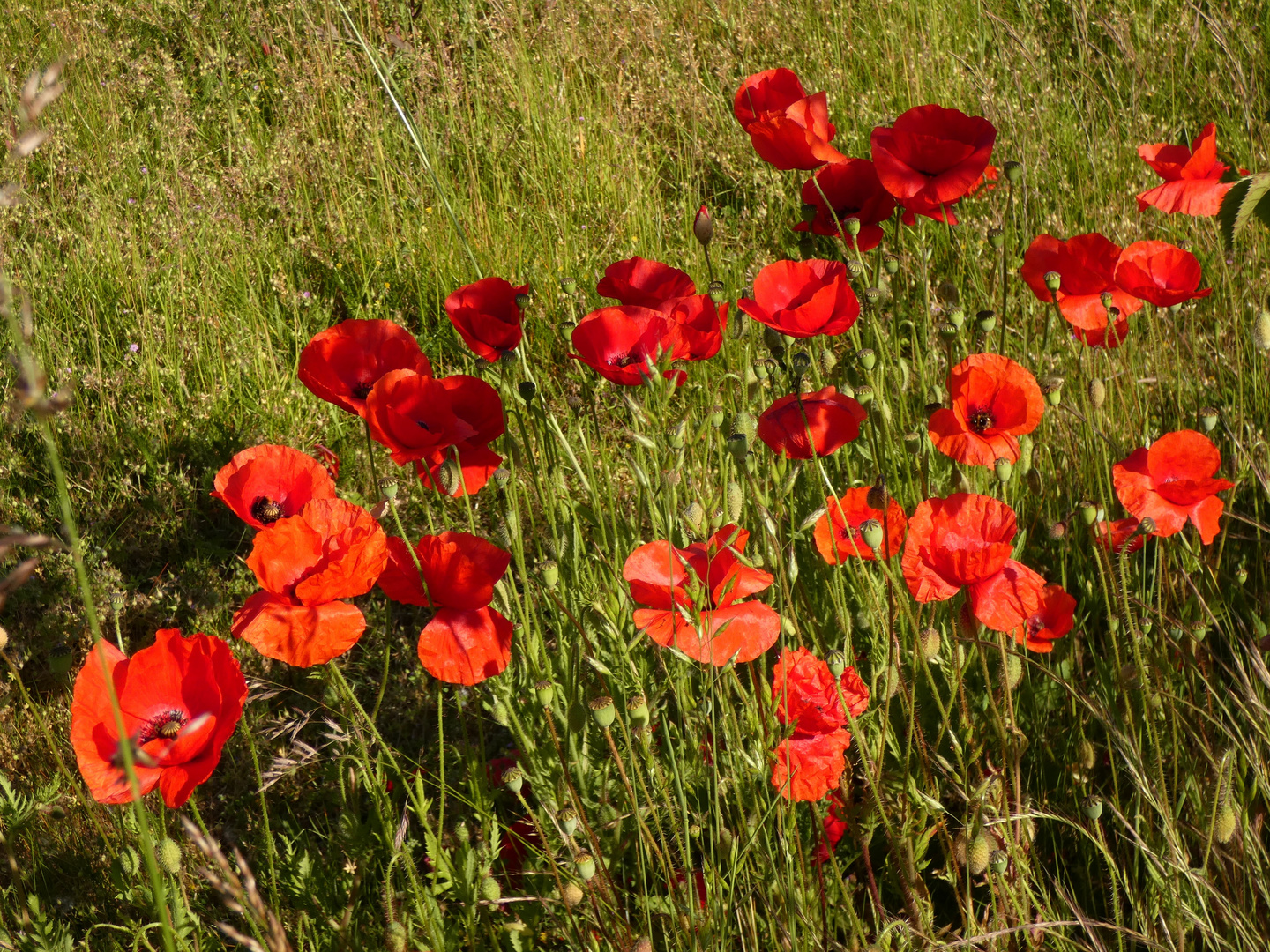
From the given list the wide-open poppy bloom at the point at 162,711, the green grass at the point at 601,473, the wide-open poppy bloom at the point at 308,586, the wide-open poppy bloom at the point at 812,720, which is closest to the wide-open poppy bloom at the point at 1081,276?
the green grass at the point at 601,473

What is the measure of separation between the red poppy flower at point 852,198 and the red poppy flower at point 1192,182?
0.53 m

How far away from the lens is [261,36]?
4.48m

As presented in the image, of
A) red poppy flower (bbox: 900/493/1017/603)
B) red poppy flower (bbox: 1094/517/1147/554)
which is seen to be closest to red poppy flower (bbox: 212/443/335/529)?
red poppy flower (bbox: 900/493/1017/603)

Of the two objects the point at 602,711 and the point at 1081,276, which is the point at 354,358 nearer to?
the point at 602,711

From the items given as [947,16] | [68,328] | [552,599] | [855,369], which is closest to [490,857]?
[552,599]

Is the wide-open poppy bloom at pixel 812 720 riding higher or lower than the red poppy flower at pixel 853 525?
lower

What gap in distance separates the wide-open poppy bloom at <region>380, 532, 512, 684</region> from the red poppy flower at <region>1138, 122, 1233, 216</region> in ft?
4.97

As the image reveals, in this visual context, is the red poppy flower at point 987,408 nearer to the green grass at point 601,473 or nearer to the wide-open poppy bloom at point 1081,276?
the green grass at point 601,473

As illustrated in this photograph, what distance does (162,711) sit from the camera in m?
1.43

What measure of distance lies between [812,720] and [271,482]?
89 centimetres

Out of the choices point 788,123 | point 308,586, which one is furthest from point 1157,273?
point 308,586

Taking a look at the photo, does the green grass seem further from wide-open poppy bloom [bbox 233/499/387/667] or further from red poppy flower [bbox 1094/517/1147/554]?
wide-open poppy bloom [bbox 233/499/387/667]

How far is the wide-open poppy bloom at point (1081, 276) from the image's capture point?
6.34 ft

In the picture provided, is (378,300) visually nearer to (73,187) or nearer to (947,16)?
(73,187)
